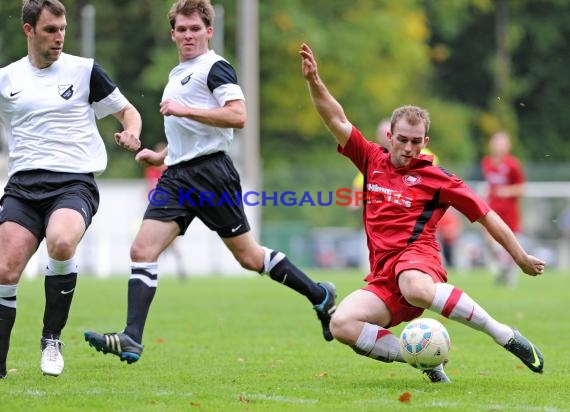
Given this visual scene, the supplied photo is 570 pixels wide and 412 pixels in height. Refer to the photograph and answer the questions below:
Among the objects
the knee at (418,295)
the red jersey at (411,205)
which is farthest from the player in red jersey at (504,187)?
the knee at (418,295)

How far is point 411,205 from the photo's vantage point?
725 centimetres

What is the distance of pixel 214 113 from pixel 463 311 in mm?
1952

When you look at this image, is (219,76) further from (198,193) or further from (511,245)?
(511,245)

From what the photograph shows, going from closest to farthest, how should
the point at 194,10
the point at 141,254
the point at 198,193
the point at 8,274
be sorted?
the point at 8,274 < the point at 141,254 < the point at 194,10 < the point at 198,193

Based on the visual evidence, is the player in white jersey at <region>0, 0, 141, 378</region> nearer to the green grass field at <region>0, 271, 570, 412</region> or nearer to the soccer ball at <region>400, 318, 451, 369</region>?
the green grass field at <region>0, 271, 570, 412</region>

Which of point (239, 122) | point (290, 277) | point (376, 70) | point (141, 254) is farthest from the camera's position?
point (376, 70)

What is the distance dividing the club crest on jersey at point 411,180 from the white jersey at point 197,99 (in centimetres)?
126

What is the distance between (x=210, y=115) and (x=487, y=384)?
7.66ft

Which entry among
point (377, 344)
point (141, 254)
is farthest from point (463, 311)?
point (141, 254)

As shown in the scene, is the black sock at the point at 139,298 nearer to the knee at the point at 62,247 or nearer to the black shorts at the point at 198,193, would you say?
the black shorts at the point at 198,193

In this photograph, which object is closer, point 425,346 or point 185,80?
point 425,346

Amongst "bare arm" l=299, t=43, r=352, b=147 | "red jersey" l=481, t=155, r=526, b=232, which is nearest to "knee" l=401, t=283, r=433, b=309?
"bare arm" l=299, t=43, r=352, b=147

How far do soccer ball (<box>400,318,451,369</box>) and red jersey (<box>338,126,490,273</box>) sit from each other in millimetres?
534

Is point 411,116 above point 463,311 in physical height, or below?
above
